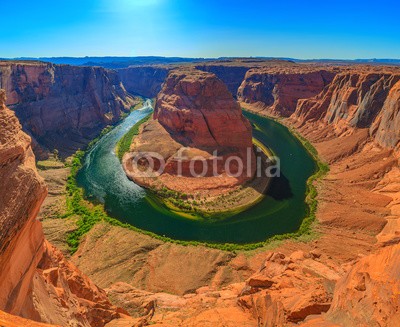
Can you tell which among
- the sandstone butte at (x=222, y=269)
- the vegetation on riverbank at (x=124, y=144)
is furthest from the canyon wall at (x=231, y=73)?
the sandstone butte at (x=222, y=269)

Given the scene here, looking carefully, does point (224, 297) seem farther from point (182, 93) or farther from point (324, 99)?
point (324, 99)

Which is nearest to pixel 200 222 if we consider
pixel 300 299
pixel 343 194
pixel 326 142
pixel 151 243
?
pixel 151 243

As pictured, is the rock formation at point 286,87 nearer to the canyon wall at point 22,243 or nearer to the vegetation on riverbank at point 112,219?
the vegetation on riverbank at point 112,219

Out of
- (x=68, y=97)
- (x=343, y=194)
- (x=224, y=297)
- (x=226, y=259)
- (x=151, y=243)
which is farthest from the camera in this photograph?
(x=68, y=97)

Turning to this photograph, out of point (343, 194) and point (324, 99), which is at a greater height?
point (324, 99)

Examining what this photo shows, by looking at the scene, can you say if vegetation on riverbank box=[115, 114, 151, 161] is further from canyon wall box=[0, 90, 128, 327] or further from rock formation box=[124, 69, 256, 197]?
canyon wall box=[0, 90, 128, 327]

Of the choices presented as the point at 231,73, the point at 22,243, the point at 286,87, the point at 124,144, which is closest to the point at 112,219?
the point at 22,243
